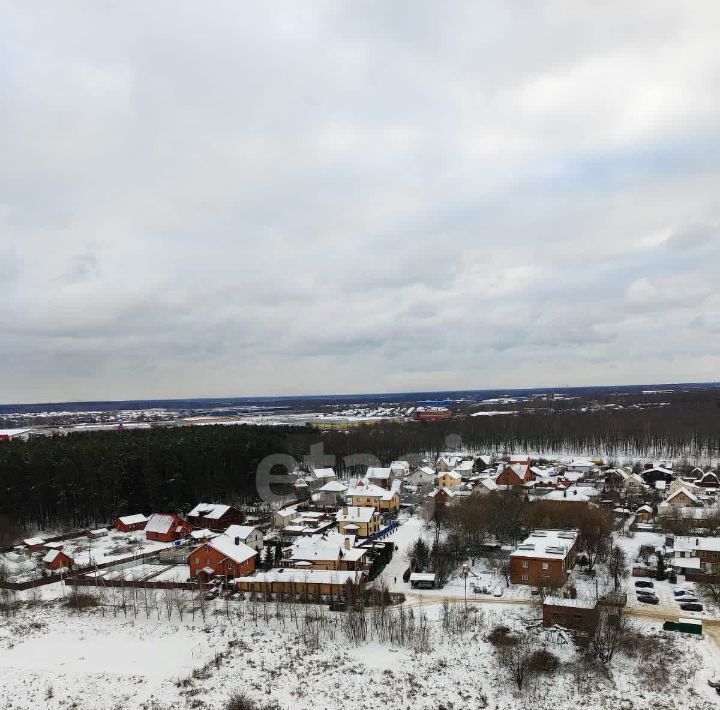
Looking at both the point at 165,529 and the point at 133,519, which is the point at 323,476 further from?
the point at 165,529

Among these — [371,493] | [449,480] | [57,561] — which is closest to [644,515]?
[449,480]

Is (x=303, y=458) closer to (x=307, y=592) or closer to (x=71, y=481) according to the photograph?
(x=71, y=481)

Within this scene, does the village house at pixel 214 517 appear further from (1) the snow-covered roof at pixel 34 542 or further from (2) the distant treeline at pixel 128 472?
(1) the snow-covered roof at pixel 34 542

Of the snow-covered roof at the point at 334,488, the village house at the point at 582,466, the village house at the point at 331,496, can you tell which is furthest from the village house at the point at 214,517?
the village house at the point at 582,466

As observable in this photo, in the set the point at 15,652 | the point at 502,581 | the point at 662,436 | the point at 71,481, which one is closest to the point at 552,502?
the point at 502,581

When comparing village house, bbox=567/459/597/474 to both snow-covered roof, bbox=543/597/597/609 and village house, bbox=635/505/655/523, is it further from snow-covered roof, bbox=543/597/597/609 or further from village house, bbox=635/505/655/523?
snow-covered roof, bbox=543/597/597/609

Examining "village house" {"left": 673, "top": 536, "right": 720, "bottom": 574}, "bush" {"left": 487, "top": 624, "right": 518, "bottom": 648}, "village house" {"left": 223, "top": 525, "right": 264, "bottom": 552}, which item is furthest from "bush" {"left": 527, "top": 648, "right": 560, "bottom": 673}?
"village house" {"left": 223, "top": 525, "right": 264, "bottom": 552}
